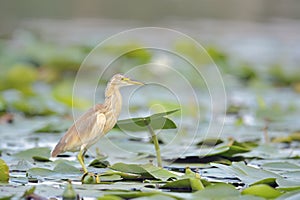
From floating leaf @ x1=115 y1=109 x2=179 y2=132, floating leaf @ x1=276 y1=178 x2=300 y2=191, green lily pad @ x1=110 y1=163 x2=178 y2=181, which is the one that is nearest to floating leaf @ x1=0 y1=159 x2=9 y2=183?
green lily pad @ x1=110 y1=163 x2=178 y2=181

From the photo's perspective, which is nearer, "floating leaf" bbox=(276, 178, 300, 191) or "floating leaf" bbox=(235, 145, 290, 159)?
"floating leaf" bbox=(276, 178, 300, 191)

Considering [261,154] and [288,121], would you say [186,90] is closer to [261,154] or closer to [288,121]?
[288,121]

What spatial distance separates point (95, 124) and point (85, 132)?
0.16 feet

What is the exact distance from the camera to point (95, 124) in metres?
2.86

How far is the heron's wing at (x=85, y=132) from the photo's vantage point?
286cm

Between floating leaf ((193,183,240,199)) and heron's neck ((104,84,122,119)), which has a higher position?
heron's neck ((104,84,122,119))

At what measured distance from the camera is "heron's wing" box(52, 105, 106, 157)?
2.86 m

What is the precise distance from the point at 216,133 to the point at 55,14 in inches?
Result: 377

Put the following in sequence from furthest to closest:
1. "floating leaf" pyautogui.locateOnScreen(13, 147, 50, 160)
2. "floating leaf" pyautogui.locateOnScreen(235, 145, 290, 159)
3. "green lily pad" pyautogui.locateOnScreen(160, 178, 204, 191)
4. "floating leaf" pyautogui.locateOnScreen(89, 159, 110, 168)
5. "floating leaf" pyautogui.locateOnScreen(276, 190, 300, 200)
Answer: "floating leaf" pyautogui.locateOnScreen(235, 145, 290, 159) < "floating leaf" pyautogui.locateOnScreen(13, 147, 50, 160) < "floating leaf" pyautogui.locateOnScreen(89, 159, 110, 168) < "green lily pad" pyautogui.locateOnScreen(160, 178, 204, 191) < "floating leaf" pyautogui.locateOnScreen(276, 190, 300, 200)

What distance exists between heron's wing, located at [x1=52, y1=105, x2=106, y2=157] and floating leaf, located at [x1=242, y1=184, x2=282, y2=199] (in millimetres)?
638

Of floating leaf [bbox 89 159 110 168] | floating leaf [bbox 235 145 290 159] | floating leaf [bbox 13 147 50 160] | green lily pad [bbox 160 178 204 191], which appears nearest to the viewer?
green lily pad [bbox 160 178 204 191]

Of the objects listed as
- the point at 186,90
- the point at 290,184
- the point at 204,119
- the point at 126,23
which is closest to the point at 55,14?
the point at 126,23

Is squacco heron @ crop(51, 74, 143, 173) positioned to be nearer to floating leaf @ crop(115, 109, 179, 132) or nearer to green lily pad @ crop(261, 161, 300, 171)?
floating leaf @ crop(115, 109, 179, 132)

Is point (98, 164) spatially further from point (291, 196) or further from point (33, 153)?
point (291, 196)
